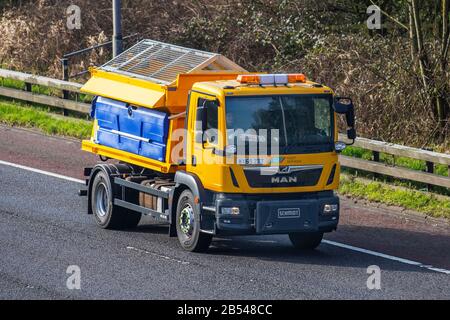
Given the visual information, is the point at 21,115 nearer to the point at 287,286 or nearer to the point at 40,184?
the point at 40,184

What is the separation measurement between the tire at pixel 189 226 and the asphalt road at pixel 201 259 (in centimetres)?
13

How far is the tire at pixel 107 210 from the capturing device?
17.3 metres

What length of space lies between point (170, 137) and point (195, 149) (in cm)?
57

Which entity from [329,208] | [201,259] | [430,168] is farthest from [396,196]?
[201,259]

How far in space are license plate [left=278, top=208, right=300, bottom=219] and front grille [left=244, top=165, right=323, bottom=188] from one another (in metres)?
0.32

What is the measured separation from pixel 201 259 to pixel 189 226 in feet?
1.90

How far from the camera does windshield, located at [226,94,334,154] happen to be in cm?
1527

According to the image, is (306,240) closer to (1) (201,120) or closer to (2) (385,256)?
(2) (385,256)

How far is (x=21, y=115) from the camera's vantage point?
2484cm

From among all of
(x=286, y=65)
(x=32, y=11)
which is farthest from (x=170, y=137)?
(x=32, y=11)

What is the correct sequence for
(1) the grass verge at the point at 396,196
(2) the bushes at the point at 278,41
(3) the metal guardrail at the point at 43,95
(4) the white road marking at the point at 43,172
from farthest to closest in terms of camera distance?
(3) the metal guardrail at the point at 43,95 → (2) the bushes at the point at 278,41 → (4) the white road marking at the point at 43,172 → (1) the grass verge at the point at 396,196

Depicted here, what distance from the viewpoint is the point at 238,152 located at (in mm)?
15250

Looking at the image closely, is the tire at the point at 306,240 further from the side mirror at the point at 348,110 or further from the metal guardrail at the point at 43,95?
the metal guardrail at the point at 43,95

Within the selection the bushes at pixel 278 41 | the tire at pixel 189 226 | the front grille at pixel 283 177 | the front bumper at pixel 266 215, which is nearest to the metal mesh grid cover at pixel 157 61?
the tire at pixel 189 226
